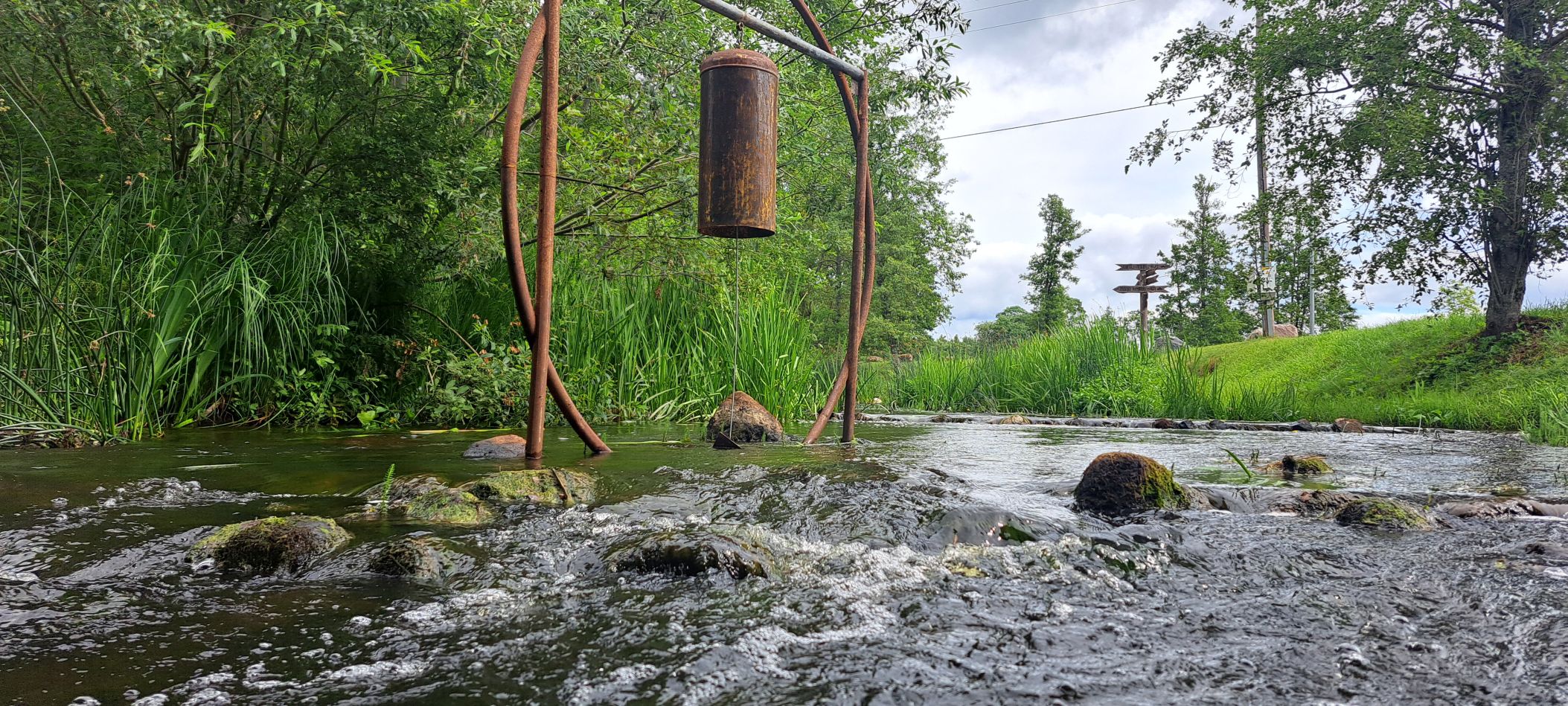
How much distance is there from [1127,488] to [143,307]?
531 cm

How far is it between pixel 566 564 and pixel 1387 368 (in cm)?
1579

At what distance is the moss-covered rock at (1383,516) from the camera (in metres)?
3.17

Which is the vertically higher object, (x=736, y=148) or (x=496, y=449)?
(x=736, y=148)

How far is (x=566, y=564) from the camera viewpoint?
2.47 meters

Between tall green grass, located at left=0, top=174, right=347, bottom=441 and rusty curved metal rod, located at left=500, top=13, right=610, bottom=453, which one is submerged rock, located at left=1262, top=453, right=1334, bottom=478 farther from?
tall green grass, located at left=0, top=174, right=347, bottom=441

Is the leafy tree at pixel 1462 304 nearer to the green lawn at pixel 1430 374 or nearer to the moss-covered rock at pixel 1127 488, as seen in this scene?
the green lawn at pixel 1430 374

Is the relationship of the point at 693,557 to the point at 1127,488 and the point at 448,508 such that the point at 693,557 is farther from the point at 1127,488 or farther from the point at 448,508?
the point at 1127,488

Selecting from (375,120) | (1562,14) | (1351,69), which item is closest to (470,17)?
(375,120)

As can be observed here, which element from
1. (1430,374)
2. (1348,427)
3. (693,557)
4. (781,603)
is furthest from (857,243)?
(1430,374)

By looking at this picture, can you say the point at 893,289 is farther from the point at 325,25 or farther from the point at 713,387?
the point at 325,25

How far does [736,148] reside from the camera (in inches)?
173

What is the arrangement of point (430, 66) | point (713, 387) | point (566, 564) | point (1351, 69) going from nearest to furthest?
point (566, 564), point (430, 66), point (713, 387), point (1351, 69)

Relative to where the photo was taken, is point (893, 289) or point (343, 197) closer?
point (343, 197)

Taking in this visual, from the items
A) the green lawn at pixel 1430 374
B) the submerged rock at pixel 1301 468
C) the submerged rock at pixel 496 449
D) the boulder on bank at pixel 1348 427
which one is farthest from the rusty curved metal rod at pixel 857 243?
the boulder on bank at pixel 1348 427
